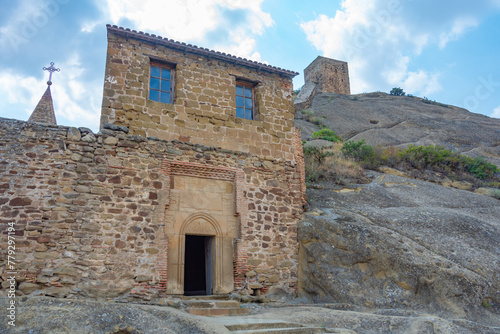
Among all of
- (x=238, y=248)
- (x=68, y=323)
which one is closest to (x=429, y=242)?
(x=238, y=248)

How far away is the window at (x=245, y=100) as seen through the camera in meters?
11.7

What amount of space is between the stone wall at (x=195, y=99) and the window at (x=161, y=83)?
0.68 ft

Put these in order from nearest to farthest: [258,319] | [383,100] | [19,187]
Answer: [258,319] < [19,187] < [383,100]

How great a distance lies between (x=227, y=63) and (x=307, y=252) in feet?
20.2

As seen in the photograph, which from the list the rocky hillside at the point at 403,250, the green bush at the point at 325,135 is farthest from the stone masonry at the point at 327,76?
the rocky hillside at the point at 403,250


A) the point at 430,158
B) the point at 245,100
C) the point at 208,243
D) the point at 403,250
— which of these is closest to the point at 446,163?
Result: the point at 430,158

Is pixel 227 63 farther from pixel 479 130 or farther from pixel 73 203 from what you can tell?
pixel 479 130

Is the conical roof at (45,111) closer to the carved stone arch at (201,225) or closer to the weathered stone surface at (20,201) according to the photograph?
the weathered stone surface at (20,201)

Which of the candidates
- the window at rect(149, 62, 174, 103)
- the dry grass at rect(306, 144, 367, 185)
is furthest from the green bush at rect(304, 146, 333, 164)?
the window at rect(149, 62, 174, 103)

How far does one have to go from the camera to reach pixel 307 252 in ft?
34.4

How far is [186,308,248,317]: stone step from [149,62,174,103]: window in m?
5.80

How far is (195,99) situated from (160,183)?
280cm

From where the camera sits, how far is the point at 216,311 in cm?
792

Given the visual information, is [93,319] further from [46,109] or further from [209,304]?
[46,109]
